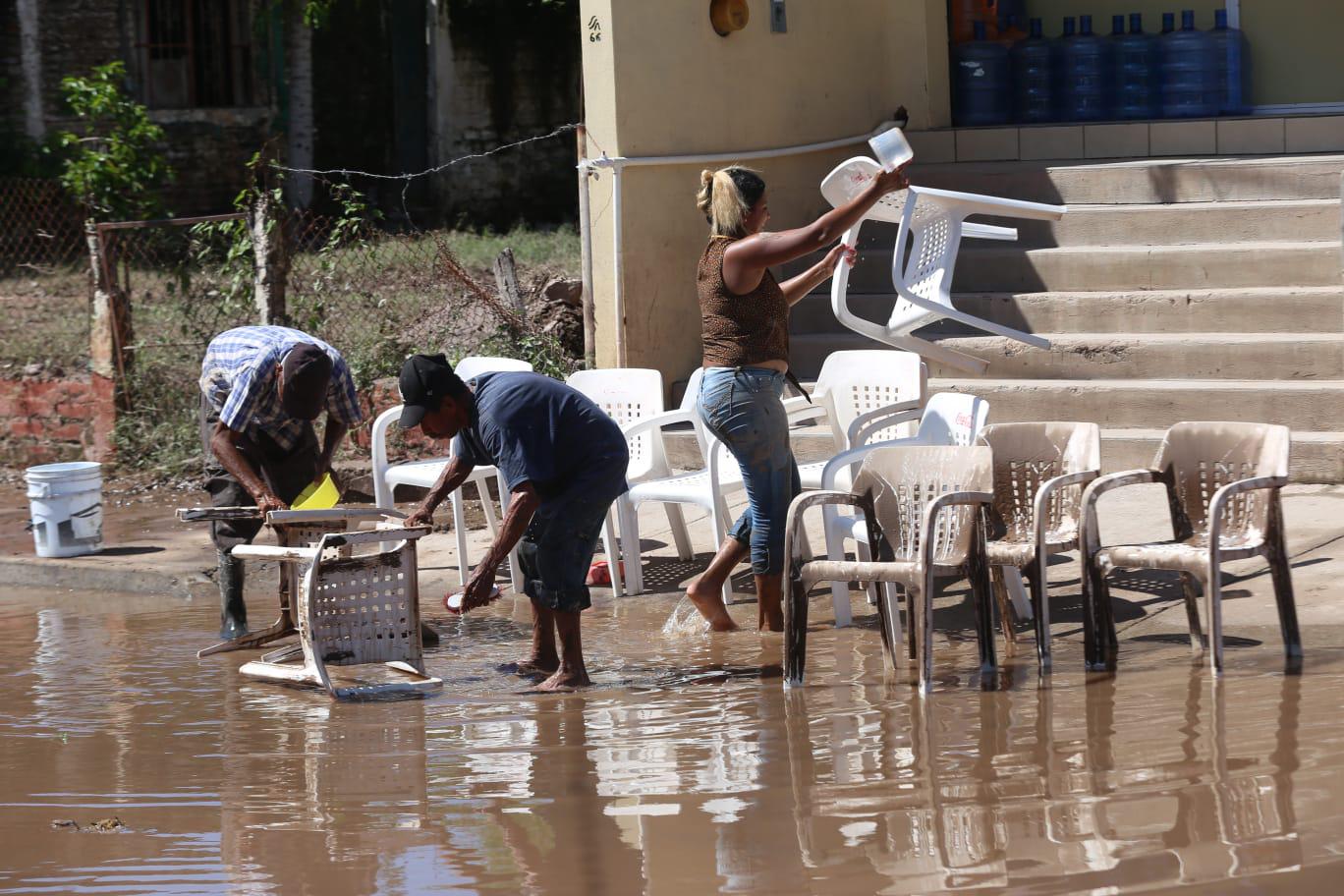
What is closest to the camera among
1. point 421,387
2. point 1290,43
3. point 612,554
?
point 421,387

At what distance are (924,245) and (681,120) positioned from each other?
279 cm

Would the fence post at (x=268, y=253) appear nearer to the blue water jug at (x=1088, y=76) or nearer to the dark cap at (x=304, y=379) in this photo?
the dark cap at (x=304, y=379)

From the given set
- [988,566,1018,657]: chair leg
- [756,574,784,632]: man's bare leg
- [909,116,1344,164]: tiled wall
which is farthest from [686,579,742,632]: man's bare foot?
[909,116,1344,164]: tiled wall

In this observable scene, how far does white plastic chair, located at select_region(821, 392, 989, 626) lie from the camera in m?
7.31

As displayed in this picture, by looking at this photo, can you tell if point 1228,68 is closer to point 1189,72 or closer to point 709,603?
point 1189,72

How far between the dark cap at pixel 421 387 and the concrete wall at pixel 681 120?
473cm

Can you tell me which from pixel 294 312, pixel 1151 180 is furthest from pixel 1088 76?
pixel 294 312

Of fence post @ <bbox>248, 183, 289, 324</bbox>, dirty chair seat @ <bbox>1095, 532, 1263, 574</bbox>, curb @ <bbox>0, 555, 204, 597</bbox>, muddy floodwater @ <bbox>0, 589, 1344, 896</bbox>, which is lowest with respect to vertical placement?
muddy floodwater @ <bbox>0, 589, 1344, 896</bbox>

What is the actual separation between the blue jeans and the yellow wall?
690 cm

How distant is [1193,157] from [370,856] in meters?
8.54

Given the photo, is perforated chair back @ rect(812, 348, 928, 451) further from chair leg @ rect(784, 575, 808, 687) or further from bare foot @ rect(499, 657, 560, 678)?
bare foot @ rect(499, 657, 560, 678)

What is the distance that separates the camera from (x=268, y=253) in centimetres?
1170

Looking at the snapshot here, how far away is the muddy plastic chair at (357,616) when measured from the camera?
6680 mm

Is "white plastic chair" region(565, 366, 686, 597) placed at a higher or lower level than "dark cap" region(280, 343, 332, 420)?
lower
